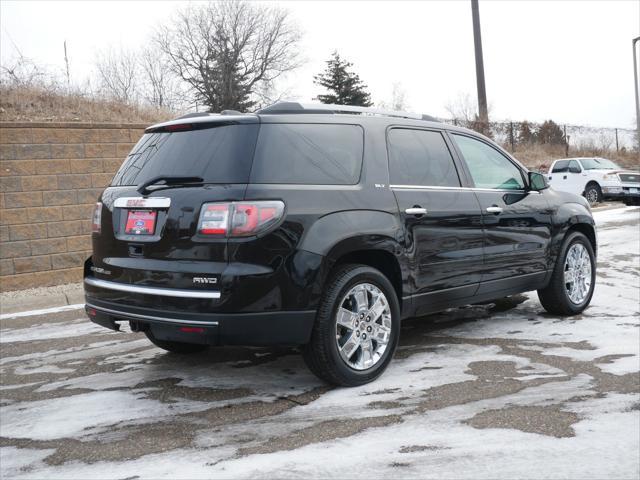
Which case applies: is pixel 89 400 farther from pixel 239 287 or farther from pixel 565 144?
pixel 565 144

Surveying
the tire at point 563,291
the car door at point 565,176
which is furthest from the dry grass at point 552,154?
the tire at point 563,291

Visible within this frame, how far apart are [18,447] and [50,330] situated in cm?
327

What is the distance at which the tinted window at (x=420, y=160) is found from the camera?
486 cm

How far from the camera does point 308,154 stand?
4316 mm

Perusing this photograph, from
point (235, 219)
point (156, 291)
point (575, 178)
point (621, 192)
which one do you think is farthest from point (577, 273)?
point (575, 178)

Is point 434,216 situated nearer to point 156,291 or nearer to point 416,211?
point 416,211

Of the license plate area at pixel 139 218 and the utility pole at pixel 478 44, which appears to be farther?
the utility pole at pixel 478 44

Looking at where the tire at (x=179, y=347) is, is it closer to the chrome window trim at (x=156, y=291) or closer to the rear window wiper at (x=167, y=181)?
the chrome window trim at (x=156, y=291)

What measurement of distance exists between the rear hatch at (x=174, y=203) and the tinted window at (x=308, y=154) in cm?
A: 10

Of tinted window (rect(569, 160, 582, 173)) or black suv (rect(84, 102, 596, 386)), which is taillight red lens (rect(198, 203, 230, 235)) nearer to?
black suv (rect(84, 102, 596, 386))

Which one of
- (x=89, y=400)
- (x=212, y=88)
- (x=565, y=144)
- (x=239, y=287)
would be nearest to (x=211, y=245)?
(x=239, y=287)

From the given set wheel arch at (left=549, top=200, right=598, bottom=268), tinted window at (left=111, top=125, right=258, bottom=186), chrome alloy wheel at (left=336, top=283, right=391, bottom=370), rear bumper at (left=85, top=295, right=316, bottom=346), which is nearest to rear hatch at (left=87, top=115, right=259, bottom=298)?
tinted window at (left=111, top=125, right=258, bottom=186)

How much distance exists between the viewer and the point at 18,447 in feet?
11.9

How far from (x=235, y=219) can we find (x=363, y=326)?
1.16 m
